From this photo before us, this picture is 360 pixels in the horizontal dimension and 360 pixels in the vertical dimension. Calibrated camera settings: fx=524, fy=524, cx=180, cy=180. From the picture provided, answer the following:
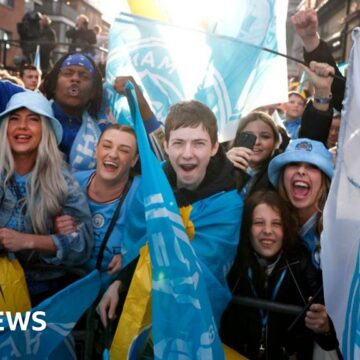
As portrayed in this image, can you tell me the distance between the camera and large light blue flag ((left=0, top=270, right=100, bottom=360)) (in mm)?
2357

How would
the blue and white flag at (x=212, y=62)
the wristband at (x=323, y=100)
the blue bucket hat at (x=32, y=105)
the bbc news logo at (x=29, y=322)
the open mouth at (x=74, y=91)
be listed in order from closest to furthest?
the bbc news logo at (x=29, y=322)
the blue bucket hat at (x=32, y=105)
the wristband at (x=323, y=100)
the blue and white flag at (x=212, y=62)
the open mouth at (x=74, y=91)

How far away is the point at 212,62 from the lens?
11.0 feet

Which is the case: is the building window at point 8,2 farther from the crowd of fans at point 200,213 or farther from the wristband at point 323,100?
the wristband at point 323,100

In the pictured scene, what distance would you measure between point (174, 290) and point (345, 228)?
0.70 meters

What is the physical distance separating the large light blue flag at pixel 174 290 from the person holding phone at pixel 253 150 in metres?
0.85

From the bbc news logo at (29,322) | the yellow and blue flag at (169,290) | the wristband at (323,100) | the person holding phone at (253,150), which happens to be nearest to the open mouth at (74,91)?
the person holding phone at (253,150)

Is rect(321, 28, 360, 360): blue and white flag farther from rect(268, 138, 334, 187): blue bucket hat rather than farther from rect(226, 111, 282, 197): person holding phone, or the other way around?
rect(226, 111, 282, 197): person holding phone

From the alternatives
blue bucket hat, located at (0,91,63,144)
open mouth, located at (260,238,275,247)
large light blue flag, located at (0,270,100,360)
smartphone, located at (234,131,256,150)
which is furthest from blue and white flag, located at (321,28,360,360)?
blue bucket hat, located at (0,91,63,144)

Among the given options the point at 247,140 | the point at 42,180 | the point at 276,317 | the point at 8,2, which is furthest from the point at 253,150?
the point at 8,2

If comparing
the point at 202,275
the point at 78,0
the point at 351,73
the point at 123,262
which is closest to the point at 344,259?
the point at 202,275

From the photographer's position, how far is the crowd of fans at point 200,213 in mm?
2461

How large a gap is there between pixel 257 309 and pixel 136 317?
607 millimetres

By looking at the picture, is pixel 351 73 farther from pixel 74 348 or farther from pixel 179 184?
pixel 74 348

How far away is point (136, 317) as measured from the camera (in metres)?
2.22
